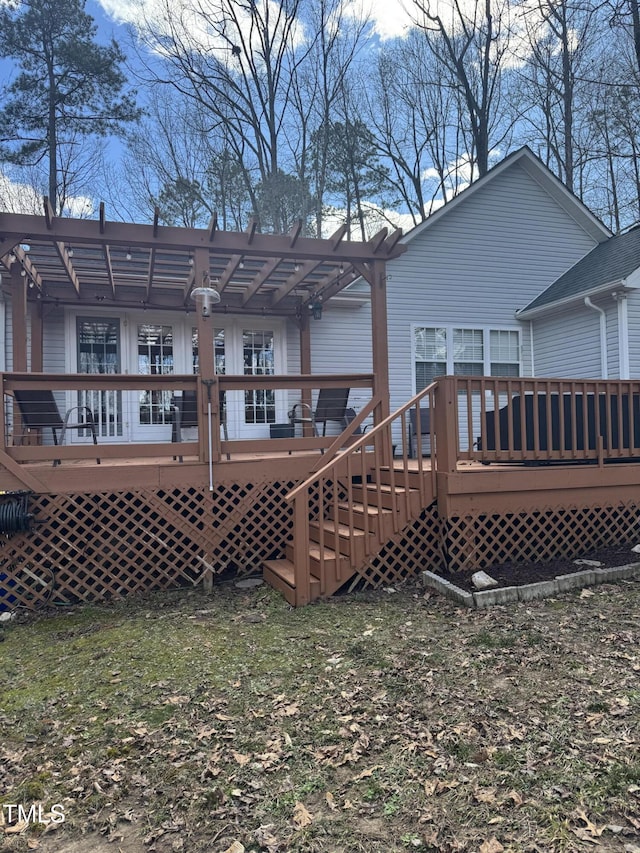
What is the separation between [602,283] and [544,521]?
5053mm

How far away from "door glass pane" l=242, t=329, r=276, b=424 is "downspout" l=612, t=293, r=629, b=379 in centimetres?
548

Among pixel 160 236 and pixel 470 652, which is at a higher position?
pixel 160 236

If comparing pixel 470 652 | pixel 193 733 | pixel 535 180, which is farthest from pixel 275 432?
pixel 535 180

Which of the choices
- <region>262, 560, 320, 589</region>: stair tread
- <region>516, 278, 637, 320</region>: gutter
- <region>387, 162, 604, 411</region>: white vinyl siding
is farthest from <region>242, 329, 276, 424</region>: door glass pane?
<region>516, 278, 637, 320</region>: gutter

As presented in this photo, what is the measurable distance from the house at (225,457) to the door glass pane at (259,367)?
20cm

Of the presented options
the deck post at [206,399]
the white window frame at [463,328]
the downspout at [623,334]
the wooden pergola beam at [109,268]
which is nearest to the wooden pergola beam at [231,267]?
the deck post at [206,399]

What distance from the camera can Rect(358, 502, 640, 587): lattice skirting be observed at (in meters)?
5.54

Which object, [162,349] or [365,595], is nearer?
[365,595]

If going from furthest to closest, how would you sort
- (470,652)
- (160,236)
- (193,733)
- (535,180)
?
1. (535,180)
2. (160,236)
3. (470,652)
4. (193,733)

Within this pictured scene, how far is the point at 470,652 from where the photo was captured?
12.6 ft

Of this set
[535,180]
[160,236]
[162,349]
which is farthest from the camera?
[535,180]

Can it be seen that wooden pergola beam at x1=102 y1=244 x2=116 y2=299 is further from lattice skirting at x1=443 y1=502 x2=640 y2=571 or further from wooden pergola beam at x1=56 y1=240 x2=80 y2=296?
lattice skirting at x1=443 y1=502 x2=640 y2=571

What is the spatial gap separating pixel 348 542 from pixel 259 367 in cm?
484

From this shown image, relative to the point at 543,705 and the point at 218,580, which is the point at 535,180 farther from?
the point at 543,705
